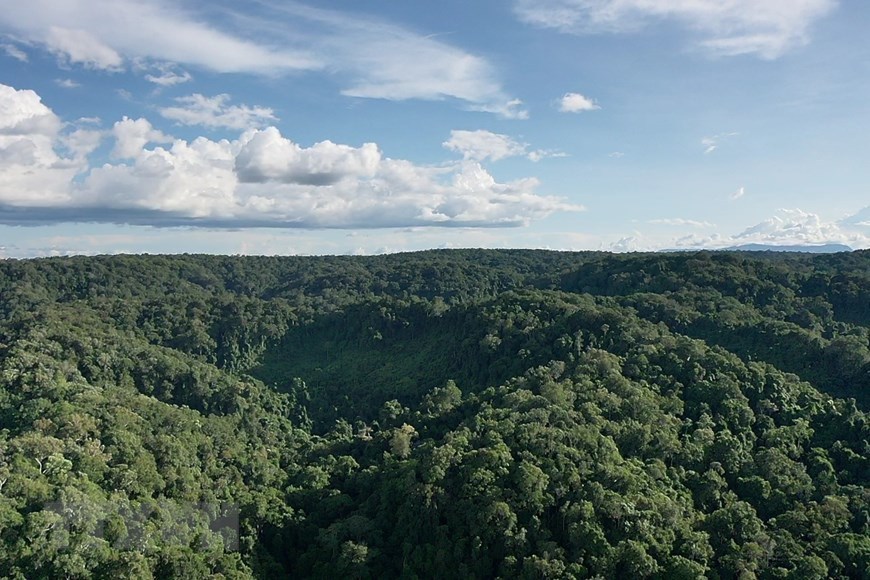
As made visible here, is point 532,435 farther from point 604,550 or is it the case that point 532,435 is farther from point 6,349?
point 6,349

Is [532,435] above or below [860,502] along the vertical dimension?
above

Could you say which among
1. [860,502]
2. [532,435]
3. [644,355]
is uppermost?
[644,355]

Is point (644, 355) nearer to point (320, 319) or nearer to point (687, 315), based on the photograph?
point (687, 315)

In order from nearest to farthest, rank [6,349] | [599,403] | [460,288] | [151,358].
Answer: [599,403] < [6,349] < [151,358] < [460,288]

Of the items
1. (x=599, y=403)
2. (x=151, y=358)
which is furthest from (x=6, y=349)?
(x=599, y=403)

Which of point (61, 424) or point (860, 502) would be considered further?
point (61, 424)

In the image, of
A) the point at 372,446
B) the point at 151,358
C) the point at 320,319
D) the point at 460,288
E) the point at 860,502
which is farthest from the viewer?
the point at 460,288

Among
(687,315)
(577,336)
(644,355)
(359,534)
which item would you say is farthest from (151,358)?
(687,315)
